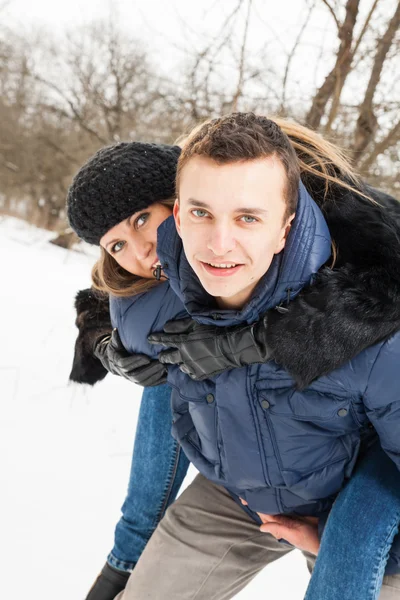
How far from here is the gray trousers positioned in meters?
1.52

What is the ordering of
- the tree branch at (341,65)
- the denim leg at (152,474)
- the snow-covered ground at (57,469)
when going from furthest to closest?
the tree branch at (341,65)
the snow-covered ground at (57,469)
the denim leg at (152,474)

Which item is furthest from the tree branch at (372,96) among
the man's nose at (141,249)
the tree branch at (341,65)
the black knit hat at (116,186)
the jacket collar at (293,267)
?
the jacket collar at (293,267)

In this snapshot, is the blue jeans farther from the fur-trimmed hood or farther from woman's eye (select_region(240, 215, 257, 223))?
woman's eye (select_region(240, 215, 257, 223))

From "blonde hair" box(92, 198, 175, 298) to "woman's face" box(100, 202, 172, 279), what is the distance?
0.04m

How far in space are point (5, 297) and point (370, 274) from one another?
13.5 feet

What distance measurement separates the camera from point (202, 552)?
5.13 ft

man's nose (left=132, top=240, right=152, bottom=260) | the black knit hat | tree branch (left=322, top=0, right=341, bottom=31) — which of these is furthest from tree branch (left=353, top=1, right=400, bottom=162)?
man's nose (left=132, top=240, right=152, bottom=260)

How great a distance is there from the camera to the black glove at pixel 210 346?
1245 millimetres

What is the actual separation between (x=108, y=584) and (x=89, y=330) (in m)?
0.97

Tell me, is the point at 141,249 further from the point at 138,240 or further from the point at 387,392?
the point at 387,392

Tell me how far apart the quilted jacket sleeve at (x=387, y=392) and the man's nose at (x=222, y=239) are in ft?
1.42

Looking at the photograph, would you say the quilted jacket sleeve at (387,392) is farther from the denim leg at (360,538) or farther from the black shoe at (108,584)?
the black shoe at (108,584)

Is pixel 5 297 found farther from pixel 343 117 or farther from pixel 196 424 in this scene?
pixel 196 424

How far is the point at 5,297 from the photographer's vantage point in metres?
4.64
